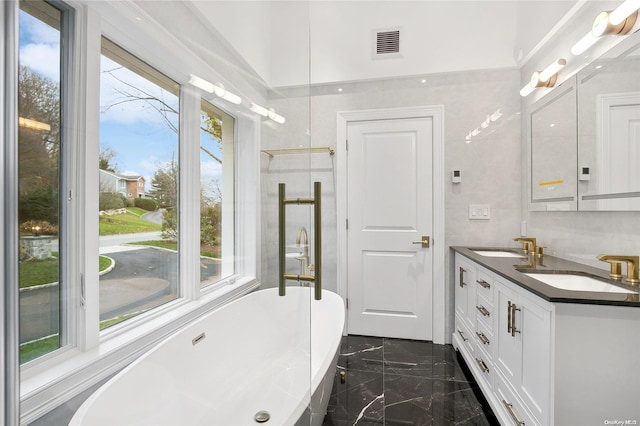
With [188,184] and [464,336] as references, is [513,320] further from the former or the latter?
[188,184]

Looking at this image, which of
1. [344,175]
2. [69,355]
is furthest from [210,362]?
[344,175]

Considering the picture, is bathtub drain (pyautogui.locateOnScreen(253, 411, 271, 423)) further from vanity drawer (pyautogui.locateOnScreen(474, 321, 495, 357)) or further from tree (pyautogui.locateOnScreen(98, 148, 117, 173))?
vanity drawer (pyautogui.locateOnScreen(474, 321, 495, 357))

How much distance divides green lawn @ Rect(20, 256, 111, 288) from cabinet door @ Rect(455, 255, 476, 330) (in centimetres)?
232

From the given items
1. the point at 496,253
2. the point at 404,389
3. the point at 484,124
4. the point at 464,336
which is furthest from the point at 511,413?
the point at 484,124

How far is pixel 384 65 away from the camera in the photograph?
2920mm

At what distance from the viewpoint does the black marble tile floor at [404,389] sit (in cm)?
182

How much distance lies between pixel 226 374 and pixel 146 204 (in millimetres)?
535

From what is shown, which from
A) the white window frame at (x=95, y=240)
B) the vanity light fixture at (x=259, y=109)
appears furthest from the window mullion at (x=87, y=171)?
the vanity light fixture at (x=259, y=109)

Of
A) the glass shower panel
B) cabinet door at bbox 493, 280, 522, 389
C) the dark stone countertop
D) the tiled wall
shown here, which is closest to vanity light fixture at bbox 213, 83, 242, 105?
the glass shower panel

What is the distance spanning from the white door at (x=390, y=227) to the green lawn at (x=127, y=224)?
7.78 ft

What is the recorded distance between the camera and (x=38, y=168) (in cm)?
53

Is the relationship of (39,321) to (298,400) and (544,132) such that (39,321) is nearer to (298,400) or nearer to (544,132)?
(298,400)

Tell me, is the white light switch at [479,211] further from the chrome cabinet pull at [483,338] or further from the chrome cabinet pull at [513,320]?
the chrome cabinet pull at [513,320]

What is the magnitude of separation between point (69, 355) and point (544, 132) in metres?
2.95
